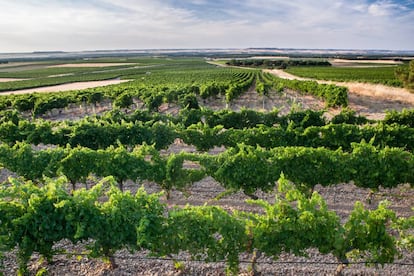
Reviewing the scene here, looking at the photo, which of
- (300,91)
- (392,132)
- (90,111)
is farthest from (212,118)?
(300,91)

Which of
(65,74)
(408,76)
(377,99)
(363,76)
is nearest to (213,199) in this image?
(377,99)

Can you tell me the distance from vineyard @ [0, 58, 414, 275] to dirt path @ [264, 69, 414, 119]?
16129 millimetres

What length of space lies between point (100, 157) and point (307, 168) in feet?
23.6

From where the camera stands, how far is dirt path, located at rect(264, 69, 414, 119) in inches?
1410

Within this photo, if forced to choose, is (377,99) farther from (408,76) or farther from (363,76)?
Result: (363,76)

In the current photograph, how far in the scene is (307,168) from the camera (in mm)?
10766

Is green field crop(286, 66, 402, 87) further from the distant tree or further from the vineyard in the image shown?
the vineyard

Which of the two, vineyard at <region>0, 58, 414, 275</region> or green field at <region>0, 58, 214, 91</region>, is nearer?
vineyard at <region>0, 58, 414, 275</region>

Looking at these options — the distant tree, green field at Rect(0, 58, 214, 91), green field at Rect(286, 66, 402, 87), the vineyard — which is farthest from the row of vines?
→ green field at Rect(0, 58, 214, 91)

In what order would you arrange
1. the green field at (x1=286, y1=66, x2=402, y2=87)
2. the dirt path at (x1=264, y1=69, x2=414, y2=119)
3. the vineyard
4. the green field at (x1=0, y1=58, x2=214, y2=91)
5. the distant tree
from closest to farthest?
the vineyard
the dirt path at (x1=264, y1=69, x2=414, y2=119)
the distant tree
the green field at (x1=286, y1=66, x2=402, y2=87)
the green field at (x1=0, y1=58, x2=214, y2=91)

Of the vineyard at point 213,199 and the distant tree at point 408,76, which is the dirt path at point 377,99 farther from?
the vineyard at point 213,199

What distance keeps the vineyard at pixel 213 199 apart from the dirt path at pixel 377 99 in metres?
16.1

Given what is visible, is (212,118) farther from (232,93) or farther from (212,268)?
(232,93)

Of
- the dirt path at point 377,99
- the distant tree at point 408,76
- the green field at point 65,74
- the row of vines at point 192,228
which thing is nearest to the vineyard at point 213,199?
the row of vines at point 192,228
